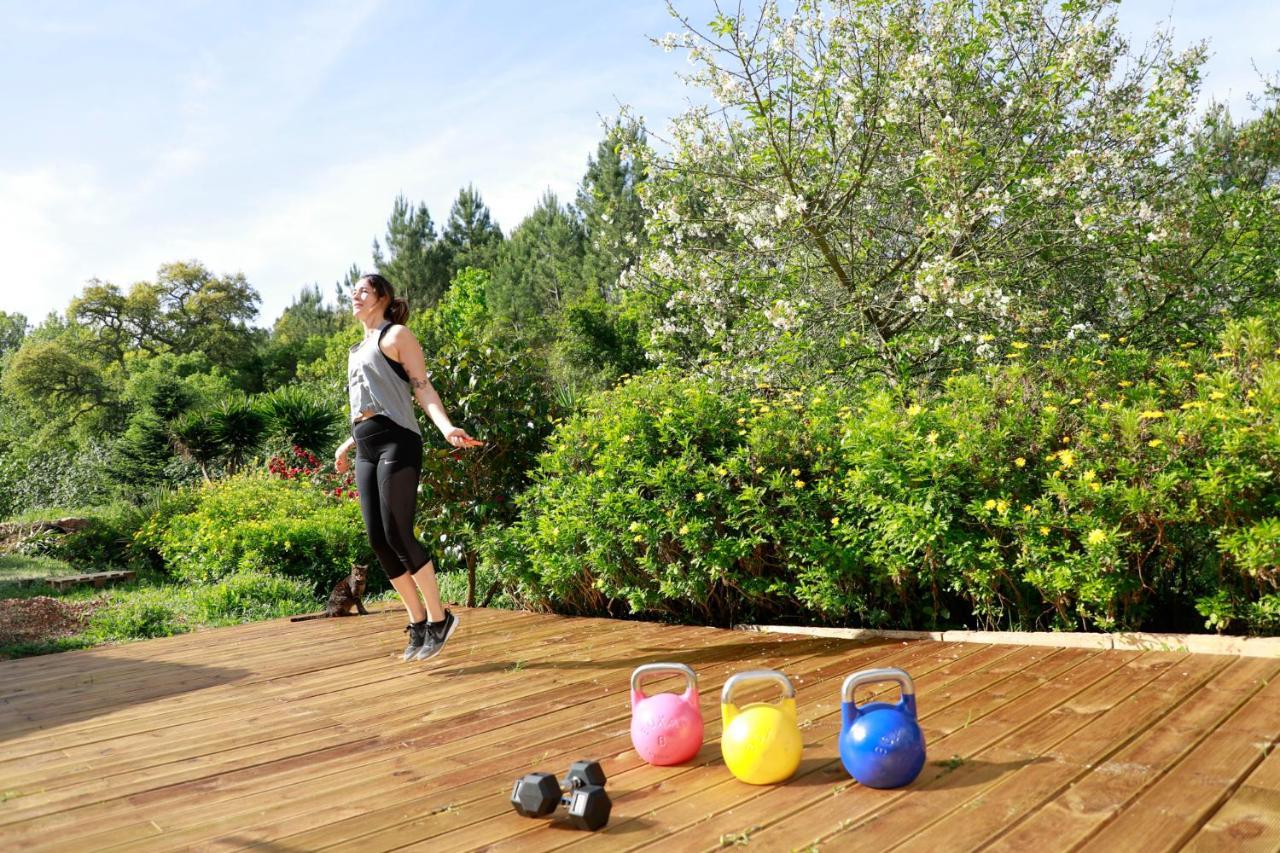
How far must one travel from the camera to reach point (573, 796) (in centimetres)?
200

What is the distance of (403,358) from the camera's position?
395cm

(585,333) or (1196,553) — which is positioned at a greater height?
(585,333)

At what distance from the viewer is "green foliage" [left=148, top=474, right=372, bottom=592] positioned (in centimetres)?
771

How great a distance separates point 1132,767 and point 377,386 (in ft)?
10.1

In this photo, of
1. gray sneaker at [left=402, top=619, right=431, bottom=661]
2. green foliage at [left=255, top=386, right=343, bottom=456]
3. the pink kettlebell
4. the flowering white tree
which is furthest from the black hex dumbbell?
green foliage at [left=255, top=386, right=343, bottom=456]

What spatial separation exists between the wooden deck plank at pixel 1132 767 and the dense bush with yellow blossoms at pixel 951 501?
0.51 m

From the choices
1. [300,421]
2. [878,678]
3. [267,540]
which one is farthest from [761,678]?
[300,421]

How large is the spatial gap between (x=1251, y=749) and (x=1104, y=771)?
40 cm

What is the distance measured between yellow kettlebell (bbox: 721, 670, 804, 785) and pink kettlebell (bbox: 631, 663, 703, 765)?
0.53 feet

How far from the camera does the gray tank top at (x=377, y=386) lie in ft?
12.8

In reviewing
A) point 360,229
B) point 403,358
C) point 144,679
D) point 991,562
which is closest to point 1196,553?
point 991,562

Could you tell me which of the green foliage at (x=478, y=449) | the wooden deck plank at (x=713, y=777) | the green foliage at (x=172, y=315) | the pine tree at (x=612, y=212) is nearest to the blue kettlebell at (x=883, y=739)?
the wooden deck plank at (x=713, y=777)

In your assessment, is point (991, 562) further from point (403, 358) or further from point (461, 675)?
point (403, 358)

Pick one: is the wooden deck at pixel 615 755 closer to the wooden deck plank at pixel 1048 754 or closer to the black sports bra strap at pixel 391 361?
the wooden deck plank at pixel 1048 754
